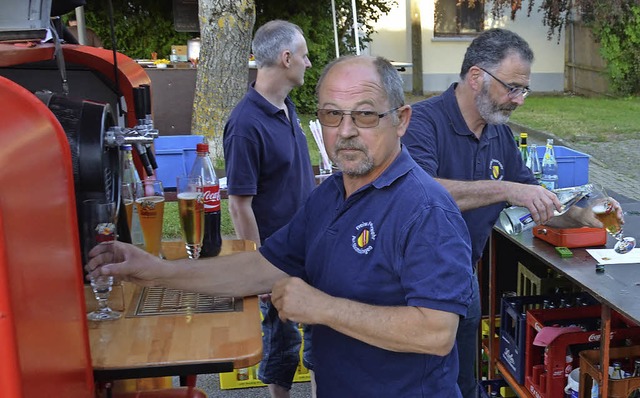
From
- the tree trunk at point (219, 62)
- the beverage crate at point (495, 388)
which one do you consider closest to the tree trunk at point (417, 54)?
the tree trunk at point (219, 62)

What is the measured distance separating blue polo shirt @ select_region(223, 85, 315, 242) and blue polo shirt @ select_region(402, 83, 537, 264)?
2.76ft

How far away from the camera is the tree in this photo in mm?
16938

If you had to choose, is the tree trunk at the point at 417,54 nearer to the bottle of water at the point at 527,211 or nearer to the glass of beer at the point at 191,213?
the bottle of water at the point at 527,211

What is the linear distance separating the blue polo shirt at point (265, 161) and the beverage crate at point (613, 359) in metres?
1.60

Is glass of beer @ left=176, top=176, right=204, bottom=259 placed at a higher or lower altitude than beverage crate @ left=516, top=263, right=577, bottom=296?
higher

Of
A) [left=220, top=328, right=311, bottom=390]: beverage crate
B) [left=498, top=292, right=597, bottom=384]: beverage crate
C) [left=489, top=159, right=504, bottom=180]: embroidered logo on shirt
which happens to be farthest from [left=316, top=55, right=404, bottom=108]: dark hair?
[left=220, top=328, right=311, bottom=390]: beverage crate

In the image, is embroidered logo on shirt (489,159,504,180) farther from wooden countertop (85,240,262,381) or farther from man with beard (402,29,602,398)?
wooden countertop (85,240,262,381)

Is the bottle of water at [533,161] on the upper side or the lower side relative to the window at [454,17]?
lower

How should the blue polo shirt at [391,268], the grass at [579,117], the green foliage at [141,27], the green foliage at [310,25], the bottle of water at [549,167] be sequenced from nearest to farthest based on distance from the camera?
the blue polo shirt at [391,268]
the bottle of water at [549,167]
the grass at [579,117]
the green foliage at [141,27]
the green foliage at [310,25]

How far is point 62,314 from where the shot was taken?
4.90 feet

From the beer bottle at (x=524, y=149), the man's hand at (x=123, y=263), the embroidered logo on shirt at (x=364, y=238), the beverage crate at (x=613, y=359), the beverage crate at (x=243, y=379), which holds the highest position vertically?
the embroidered logo on shirt at (x=364, y=238)

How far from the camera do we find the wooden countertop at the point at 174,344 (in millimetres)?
1834

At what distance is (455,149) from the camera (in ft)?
10.5

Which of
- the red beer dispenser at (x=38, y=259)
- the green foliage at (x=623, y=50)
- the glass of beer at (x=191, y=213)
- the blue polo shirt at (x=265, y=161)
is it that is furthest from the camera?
the green foliage at (x=623, y=50)
